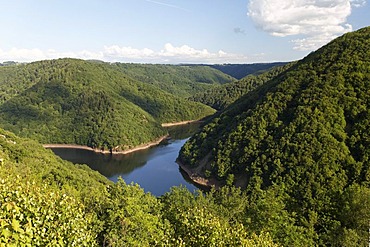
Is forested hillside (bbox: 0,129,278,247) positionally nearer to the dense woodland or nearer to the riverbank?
the dense woodland

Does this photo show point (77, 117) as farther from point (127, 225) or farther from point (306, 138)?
point (127, 225)

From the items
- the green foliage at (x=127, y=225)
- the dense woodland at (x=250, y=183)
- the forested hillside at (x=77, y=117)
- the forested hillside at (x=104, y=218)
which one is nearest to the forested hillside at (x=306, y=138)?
the dense woodland at (x=250, y=183)

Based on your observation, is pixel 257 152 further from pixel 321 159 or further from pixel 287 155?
pixel 321 159

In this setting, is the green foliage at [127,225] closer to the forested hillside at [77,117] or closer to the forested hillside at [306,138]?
the forested hillside at [306,138]

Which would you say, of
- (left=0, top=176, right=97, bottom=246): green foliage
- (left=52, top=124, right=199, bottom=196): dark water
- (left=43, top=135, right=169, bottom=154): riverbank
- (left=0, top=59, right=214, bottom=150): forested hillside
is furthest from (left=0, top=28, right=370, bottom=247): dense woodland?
(left=52, top=124, right=199, bottom=196): dark water

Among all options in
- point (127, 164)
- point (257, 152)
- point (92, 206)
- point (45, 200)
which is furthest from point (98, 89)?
point (45, 200)

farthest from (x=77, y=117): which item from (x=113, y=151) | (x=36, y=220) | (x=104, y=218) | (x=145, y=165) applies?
(x=36, y=220)
